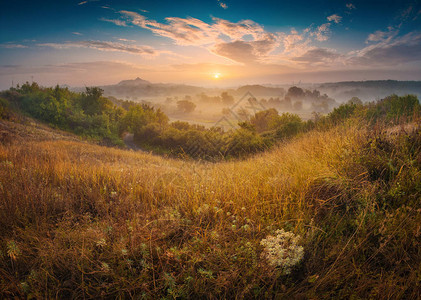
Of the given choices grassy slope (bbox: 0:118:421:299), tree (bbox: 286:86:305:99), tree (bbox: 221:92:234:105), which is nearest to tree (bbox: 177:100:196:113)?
tree (bbox: 221:92:234:105)

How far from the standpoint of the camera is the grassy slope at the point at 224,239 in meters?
1.71

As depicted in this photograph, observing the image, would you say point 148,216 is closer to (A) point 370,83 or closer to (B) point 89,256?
(B) point 89,256

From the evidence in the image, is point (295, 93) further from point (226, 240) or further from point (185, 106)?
point (226, 240)

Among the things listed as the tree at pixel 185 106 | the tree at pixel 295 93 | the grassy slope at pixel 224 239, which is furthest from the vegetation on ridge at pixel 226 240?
the tree at pixel 295 93

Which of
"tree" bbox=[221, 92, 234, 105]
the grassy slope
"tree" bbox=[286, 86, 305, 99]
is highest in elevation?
"tree" bbox=[286, 86, 305, 99]

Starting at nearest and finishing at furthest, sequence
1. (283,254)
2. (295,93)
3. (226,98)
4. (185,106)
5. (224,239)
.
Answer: (283,254), (224,239), (185,106), (226,98), (295,93)

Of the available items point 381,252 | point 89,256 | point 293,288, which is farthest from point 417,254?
point 89,256

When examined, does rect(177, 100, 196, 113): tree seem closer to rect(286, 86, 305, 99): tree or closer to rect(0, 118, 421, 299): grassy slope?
rect(286, 86, 305, 99): tree

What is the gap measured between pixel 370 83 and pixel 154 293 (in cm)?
18349

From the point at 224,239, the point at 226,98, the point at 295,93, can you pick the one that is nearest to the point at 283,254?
the point at 224,239

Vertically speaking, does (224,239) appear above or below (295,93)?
below

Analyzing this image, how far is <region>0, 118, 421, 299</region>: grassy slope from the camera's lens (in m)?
1.71

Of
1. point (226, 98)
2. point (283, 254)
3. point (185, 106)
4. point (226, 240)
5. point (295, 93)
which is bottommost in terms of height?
point (226, 240)

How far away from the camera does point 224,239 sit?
6.98 feet
